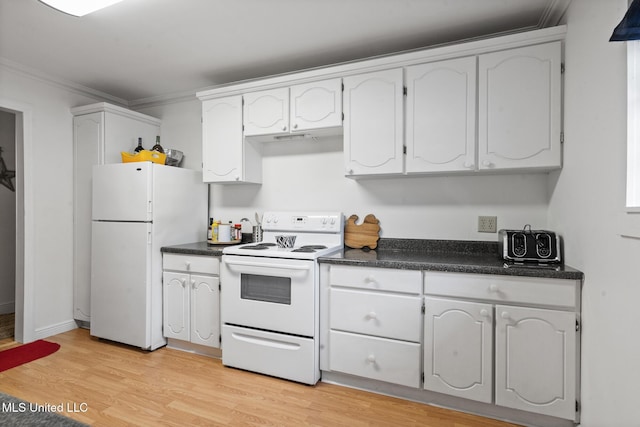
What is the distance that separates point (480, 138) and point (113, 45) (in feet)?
8.84

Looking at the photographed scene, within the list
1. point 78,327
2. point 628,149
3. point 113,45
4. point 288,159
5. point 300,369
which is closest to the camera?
point 628,149

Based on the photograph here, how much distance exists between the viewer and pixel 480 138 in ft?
6.83

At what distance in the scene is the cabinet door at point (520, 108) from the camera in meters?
1.93

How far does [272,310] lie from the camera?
7.38 ft

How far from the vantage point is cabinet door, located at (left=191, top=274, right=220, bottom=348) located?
8.36 feet

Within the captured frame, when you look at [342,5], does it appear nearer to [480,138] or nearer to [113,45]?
[480,138]

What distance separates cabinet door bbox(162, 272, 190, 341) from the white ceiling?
1.78m

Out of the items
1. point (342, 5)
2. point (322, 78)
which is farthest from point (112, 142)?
point (342, 5)

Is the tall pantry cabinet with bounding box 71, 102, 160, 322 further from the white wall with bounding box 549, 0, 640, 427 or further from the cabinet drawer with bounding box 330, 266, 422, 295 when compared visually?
the white wall with bounding box 549, 0, 640, 427

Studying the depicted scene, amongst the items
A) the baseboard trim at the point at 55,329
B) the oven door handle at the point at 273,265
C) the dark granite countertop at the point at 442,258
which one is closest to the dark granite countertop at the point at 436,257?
the dark granite countertop at the point at 442,258

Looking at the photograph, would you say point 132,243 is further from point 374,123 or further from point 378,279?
point 374,123

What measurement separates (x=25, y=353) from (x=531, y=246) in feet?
12.4

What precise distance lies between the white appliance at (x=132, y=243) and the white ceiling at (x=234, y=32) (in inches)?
34.9

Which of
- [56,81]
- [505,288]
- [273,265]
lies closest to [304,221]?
[273,265]
